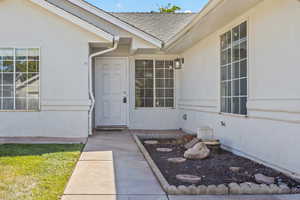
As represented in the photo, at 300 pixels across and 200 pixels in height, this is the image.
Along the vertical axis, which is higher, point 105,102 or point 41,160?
point 105,102

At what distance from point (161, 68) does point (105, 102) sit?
2397 mm

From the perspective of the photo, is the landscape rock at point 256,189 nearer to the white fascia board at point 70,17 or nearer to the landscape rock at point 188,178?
the landscape rock at point 188,178

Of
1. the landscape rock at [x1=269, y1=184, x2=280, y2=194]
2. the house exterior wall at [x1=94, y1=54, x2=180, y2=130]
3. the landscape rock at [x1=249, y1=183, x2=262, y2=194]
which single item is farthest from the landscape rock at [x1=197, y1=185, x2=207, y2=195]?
the house exterior wall at [x1=94, y1=54, x2=180, y2=130]

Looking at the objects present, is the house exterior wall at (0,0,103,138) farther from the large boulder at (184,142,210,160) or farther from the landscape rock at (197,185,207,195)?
the landscape rock at (197,185,207,195)

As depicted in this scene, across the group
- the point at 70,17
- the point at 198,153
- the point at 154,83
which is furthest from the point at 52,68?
the point at 198,153

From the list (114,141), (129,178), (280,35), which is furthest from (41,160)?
(280,35)

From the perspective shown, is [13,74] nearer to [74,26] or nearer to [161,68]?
[74,26]

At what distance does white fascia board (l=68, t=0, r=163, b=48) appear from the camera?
9.78 meters

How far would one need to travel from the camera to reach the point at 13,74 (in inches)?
347

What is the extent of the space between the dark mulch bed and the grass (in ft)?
5.34

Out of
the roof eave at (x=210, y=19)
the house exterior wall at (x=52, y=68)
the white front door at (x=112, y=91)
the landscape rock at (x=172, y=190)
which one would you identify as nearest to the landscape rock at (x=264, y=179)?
the landscape rock at (x=172, y=190)

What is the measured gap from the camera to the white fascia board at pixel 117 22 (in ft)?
32.1

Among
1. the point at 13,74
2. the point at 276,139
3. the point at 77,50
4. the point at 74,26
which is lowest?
the point at 276,139

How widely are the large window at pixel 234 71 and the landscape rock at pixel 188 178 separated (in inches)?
81.5
